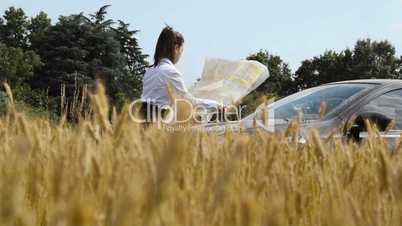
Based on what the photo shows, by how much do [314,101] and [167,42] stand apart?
128 centimetres

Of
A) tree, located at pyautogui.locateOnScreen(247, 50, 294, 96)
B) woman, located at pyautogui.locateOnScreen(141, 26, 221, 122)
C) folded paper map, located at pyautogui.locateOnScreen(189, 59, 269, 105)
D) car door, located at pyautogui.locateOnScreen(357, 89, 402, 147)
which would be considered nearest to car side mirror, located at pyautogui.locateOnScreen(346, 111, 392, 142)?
car door, located at pyautogui.locateOnScreen(357, 89, 402, 147)

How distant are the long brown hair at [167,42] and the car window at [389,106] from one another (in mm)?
1520

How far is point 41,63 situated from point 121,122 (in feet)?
135

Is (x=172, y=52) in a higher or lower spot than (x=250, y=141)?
higher

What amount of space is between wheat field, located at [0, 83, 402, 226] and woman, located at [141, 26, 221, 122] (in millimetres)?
2993

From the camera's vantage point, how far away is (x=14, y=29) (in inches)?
1937

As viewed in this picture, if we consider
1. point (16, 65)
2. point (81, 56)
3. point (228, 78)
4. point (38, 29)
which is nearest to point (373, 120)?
point (228, 78)

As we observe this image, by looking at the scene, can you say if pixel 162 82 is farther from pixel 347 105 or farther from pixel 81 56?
pixel 81 56

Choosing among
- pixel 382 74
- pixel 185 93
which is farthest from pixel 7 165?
pixel 382 74

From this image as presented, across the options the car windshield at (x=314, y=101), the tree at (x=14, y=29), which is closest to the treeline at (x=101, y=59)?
the tree at (x=14, y=29)

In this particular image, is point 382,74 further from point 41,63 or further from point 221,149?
point 221,149

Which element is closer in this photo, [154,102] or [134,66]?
[154,102]

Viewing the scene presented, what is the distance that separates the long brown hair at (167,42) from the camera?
14.8 ft

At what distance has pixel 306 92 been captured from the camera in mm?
5152
